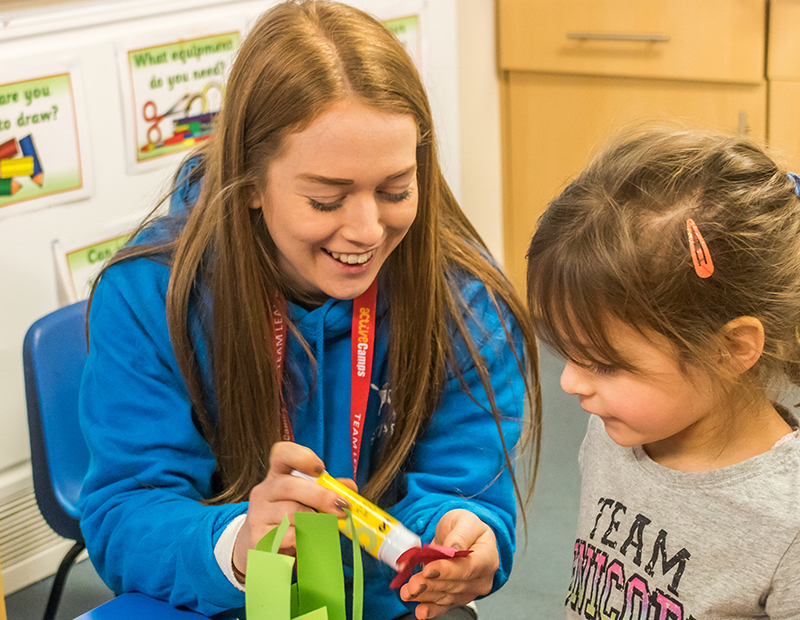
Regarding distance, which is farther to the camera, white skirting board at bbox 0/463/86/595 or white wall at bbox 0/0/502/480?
white skirting board at bbox 0/463/86/595

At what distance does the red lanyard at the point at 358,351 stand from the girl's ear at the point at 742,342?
36cm

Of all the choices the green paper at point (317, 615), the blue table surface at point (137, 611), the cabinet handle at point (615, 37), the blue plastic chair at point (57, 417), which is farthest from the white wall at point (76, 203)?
the green paper at point (317, 615)

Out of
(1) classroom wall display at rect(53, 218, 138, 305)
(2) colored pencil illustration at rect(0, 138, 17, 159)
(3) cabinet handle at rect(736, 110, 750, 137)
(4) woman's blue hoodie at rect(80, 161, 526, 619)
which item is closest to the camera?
(4) woman's blue hoodie at rect(80, 161, 526, 619)

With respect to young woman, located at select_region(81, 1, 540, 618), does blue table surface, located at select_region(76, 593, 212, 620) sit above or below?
below

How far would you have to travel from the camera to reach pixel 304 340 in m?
0.92

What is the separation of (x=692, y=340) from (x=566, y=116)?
1.94 meters

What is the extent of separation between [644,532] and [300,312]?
0.40 meters

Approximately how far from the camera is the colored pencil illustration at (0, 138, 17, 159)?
1.52 metres

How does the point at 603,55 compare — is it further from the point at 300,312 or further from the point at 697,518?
the point at 697,518

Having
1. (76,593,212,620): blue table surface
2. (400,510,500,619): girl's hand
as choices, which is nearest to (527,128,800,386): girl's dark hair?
(400,510,500,619): girl's hand

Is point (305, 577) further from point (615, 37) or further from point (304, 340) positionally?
point (615, 37)

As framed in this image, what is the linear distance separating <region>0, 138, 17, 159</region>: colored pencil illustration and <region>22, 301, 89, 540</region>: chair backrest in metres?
0.44

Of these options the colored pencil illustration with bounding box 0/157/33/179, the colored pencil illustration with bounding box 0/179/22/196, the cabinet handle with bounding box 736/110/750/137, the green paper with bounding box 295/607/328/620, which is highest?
the colored pencil illustration with bounding box 0/157/33/179

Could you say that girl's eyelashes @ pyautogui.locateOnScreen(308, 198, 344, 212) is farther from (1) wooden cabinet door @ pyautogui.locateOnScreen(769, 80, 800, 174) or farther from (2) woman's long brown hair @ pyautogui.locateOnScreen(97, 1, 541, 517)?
(1) wooden cabinet door @ pyautogui.locateOnScreen(769, 80, 800, 174)
